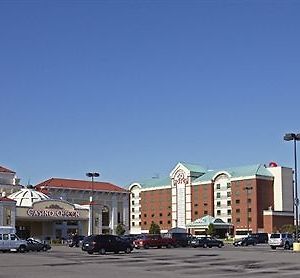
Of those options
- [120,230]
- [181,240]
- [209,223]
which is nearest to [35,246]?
[181,240]

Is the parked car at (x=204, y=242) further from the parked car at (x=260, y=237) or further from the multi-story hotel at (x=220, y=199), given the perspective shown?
the multi-story hotel at (x=220, y=199)

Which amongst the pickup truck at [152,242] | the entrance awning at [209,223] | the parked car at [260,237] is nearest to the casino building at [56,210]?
the entrance awning at [209,223]

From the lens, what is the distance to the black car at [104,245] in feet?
162

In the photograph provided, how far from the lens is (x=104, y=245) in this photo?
4972 cm

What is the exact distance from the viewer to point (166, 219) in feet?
509

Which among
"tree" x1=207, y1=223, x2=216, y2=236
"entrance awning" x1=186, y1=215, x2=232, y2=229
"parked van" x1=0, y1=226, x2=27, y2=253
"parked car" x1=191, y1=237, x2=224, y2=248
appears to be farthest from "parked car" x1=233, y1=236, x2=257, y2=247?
"entrance awning" x1=186, y1=215, x2=232, y2=229

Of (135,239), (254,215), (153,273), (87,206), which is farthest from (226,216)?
(153,273)

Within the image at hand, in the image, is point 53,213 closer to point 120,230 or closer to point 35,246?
point 120,230

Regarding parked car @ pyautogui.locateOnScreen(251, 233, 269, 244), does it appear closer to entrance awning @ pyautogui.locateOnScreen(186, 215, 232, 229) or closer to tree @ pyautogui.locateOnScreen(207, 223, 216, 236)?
tree @ pyautogui.locateOnScreen(207, 223, 216, 236)

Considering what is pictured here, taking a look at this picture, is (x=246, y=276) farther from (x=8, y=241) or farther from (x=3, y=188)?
(x=3, y=188)

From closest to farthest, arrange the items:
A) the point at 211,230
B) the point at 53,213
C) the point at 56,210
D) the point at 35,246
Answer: the point at 35,246 → the point at 53,213 → the point at 56,210 → the point at 211,230

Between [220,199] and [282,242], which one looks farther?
[220,199]

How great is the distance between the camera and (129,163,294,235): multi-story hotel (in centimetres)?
13150

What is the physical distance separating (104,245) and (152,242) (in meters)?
16.8
